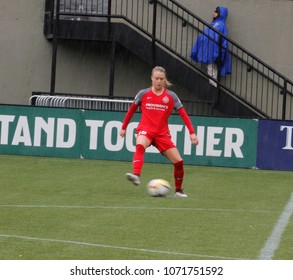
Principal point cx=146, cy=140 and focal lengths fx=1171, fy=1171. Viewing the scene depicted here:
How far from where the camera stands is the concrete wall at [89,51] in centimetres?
2775

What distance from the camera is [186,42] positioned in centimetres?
2692

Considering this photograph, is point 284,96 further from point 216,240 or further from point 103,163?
point 216,240

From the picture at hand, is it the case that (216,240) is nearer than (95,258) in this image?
No

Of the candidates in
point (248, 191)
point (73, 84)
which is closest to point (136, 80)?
point (73, 84)

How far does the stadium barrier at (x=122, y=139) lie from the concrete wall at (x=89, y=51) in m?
5.29

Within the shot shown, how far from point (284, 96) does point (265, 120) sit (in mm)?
2614

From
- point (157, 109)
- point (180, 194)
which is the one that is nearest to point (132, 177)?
point (180, 194)

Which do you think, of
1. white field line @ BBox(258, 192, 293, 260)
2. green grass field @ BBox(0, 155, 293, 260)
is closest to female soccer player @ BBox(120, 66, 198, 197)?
green grass field @ BBox(0, 155, 293, 260)

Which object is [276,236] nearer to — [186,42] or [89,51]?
[186,42]

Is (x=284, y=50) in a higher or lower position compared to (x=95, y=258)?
higher

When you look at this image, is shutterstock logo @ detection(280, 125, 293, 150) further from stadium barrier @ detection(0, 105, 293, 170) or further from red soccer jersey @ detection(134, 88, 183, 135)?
red soccer jersey @ detection(134, 88, 183, 135)

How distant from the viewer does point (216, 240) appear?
1221 cm

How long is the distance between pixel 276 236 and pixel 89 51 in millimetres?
16565

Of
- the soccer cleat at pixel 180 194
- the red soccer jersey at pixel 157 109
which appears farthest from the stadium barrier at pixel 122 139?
the soccer cleat at pixel 180 194
